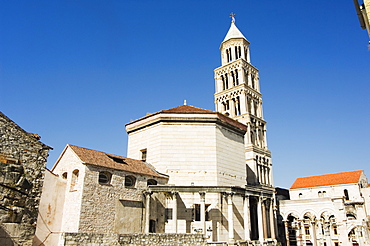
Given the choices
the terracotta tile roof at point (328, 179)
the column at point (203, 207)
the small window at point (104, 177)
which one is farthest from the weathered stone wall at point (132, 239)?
the terracotta tile roof at point (328, 179)

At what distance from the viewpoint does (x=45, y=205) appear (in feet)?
71.6

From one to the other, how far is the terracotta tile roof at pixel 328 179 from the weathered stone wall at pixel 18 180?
5531cm

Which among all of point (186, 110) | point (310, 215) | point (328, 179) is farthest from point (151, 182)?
point (328, 179)

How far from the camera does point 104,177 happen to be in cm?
2388

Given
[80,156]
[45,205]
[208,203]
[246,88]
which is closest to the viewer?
[45,205]

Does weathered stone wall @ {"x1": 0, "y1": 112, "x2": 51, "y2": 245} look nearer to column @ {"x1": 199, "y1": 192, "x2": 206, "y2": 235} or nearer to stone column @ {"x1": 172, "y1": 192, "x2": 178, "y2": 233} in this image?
stone column @ {"x1": 172, "y1": 192, "x2": 178, "y2": 233}

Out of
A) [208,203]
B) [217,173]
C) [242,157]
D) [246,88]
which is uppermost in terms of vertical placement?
[246,88]

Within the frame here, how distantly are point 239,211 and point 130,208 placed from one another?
10.5 m

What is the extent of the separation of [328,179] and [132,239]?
51.1 metres

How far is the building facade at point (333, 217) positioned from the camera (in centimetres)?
4209

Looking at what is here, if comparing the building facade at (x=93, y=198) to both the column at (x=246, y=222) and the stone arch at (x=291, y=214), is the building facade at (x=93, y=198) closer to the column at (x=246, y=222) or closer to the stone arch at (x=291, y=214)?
the column at (x=246, y=222)

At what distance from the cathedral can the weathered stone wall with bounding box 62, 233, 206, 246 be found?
40cm

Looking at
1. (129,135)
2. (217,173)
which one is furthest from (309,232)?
(129,135)

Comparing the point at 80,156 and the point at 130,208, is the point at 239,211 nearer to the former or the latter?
the point at 130,208
